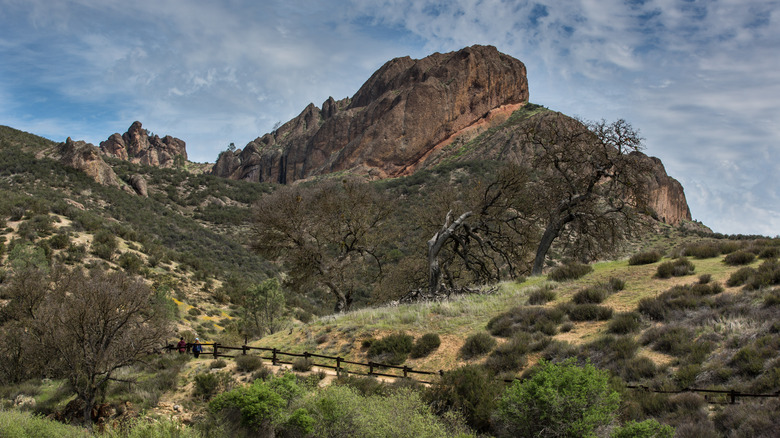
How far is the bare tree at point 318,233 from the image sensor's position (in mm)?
23406

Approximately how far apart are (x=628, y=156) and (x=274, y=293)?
75.7 ft

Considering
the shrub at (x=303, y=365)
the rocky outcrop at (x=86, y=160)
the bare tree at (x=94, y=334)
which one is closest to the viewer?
the bare tree at (x=94, y=334)

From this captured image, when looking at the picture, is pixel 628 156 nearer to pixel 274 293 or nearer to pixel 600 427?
pixel 600 427

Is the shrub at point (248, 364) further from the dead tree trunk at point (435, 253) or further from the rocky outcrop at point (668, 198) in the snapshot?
the rocky outcrop at point (668, 198)

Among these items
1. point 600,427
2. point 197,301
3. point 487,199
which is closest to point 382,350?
point 600,427

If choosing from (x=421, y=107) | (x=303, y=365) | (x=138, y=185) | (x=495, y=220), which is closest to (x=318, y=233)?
(x=495, y=220)

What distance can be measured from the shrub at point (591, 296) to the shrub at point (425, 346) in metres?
4.84

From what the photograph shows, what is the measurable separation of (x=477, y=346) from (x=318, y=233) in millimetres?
13048

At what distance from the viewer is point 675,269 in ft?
47.8

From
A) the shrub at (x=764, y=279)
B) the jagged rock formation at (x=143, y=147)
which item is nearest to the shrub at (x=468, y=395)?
the shrub at (x=764, y=279)

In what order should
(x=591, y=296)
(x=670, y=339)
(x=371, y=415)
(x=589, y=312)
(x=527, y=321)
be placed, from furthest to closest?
(x=591, y=296) < (x=527, y=321) < (x=589, y=312) < (x=670, y=339) < (x=371, y=415)

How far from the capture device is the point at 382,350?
14.5 metres

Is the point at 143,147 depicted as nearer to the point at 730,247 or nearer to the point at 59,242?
the point at 59,242

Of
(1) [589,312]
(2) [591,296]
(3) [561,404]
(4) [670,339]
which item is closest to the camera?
(3) [561,404]
